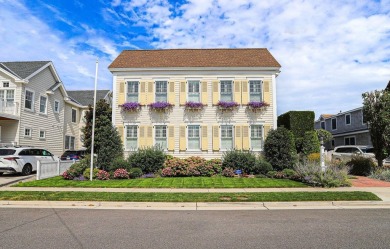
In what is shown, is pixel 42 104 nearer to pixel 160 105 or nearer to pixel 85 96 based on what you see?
pixel 85 96

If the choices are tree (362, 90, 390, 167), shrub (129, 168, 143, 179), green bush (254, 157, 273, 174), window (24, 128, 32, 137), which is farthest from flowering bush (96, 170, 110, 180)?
tree (362, 90, 390, 167)

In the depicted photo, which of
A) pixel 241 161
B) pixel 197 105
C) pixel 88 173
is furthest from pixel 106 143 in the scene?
pixel 241 161

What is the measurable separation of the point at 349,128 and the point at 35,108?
34.3m

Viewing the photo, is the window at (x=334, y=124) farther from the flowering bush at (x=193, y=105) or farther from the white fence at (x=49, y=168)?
the white fence at (x=49, y=168)

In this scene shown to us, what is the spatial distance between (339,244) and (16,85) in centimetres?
2443

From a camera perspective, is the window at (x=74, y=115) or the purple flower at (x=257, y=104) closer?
the purple flower at (x=257, y=104)

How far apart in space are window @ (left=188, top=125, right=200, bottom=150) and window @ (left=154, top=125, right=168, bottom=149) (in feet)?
5.33

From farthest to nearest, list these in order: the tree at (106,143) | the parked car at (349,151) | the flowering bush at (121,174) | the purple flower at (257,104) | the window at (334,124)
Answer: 1. the window at (334,124)
2. the parked car at (349,151)
3. the purple flower at (257,104)
4. the tree at (106,143)
5. the flowering bush at (121,174)

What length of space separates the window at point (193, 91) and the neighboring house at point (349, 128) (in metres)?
21.3

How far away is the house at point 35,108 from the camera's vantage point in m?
22.2

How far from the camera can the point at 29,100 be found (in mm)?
23781

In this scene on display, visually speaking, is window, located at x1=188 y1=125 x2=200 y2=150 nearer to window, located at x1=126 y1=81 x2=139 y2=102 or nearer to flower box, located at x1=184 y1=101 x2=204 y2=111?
flower box, located at x1=184 y1=101 x2=204 y2=111

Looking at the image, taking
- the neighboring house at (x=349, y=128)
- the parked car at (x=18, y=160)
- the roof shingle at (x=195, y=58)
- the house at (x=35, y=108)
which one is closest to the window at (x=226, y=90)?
the roof shingle at (x=195, y=58)

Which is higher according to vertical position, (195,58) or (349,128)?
Answer: (195,58)
